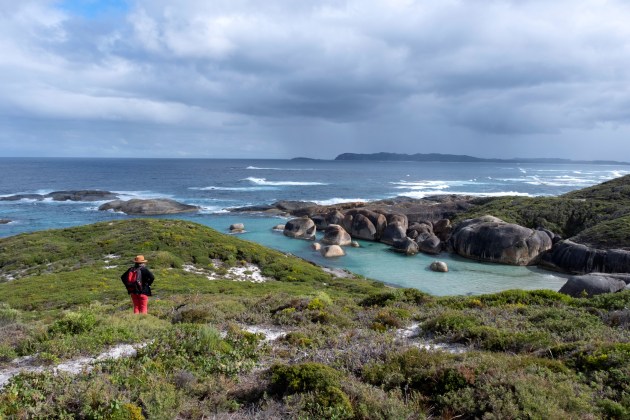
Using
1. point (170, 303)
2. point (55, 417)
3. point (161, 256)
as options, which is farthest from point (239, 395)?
point (161, 256)

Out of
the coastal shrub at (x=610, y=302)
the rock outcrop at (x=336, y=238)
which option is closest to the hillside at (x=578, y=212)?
the rock outcrop at (x=336, y=238)

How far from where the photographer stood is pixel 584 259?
136 ft

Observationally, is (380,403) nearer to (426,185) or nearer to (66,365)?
(66,365)

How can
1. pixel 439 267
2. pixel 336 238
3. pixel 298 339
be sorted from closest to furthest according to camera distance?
pixel 298 339 < pixel 439 267 < pixel 336 238

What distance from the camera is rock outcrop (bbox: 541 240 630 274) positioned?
38794mm

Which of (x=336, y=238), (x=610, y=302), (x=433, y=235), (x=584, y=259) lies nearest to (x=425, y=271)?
(x=433, y=235)

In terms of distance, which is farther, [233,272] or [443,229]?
[443,229]

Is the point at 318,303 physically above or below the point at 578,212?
above

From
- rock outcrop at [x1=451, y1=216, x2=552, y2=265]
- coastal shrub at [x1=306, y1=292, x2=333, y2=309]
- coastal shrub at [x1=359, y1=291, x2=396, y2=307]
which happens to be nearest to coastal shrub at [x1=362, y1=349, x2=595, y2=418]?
coastal shrub at [x1=306, y1=292, x2=333, y2=309]

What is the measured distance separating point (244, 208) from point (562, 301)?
74.7m

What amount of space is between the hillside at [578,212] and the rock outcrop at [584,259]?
4149mm

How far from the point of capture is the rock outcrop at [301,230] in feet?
199

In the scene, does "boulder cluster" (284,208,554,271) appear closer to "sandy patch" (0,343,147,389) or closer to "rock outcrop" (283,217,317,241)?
"rock outcrop" (283,217,317,241)

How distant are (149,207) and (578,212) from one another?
7687 cm
